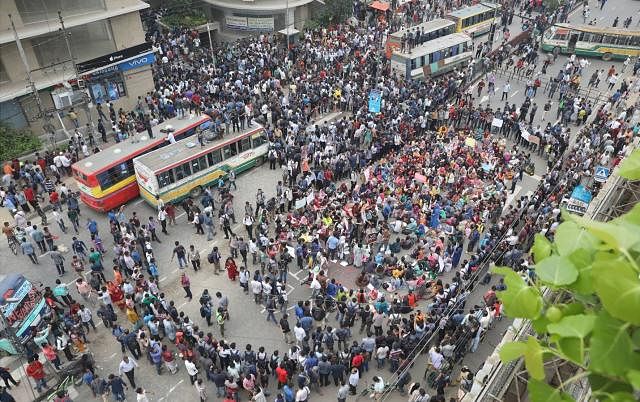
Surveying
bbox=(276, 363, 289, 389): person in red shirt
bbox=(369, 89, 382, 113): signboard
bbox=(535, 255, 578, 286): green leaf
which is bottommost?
bbox=(276, 363, 289, 389): person in red shirt

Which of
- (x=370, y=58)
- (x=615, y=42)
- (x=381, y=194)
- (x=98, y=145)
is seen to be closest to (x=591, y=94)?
(x=615, y=42)

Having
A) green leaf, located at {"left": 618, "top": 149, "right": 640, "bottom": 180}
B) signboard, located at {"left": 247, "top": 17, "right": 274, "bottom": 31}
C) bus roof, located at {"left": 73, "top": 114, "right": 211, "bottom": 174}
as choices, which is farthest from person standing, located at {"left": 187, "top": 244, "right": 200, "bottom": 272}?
signboard, located at {"left": 247, "top": 17, "right": 274, "bottom": 31}

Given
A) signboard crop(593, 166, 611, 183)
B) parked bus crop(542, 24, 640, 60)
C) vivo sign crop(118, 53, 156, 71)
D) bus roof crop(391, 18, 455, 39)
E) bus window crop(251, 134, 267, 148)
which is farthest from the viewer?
parked bus crop(542, 24, 640, 60)

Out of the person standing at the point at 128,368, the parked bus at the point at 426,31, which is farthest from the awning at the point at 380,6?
the person standing at the point at 128,368

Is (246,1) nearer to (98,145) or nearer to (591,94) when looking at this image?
(98,145)

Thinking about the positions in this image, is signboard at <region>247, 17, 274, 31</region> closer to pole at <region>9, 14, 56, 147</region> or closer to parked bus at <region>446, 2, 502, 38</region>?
parked bus at <region>446, 2, 502, 38</region>

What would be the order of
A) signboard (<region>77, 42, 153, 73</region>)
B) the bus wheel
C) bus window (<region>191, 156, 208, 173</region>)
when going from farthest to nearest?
signboard (<region>77, 42, 153, 73</region>) → the bus wheel → bus window (<region>191, 156, 208, 173</region>)

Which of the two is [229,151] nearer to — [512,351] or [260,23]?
[260,23]

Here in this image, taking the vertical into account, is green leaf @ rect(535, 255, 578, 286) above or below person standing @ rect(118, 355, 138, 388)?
above

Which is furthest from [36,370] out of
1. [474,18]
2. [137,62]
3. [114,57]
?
[474,18]
